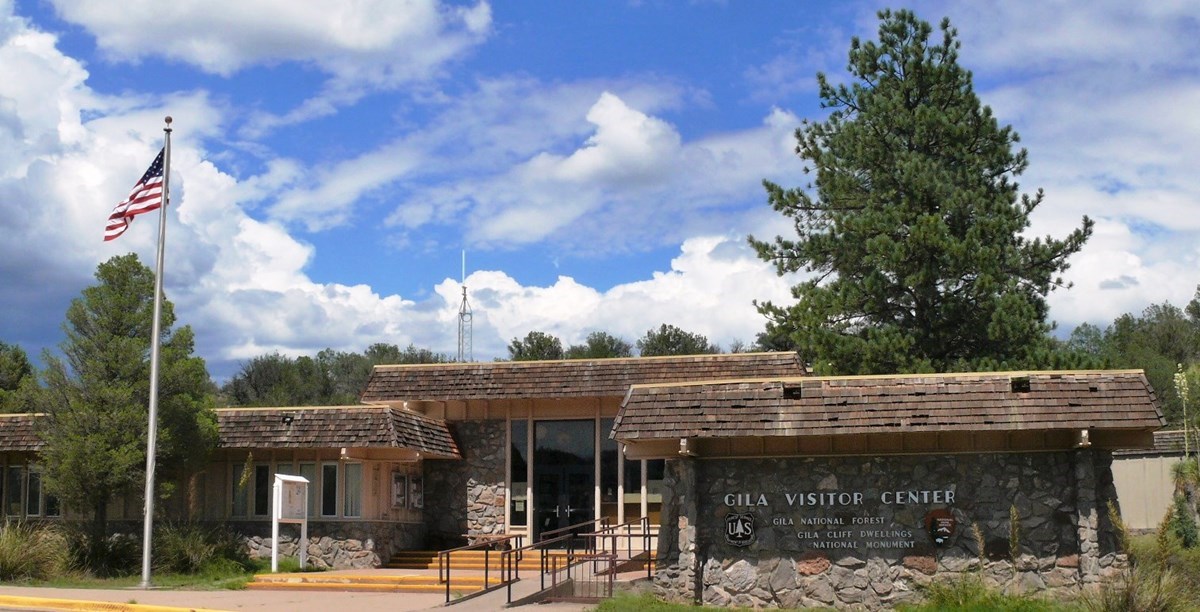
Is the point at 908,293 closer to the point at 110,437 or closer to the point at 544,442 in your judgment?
the point at 544,442

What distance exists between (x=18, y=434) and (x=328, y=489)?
22.6 feet

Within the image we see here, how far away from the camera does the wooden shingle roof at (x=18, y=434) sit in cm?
2603

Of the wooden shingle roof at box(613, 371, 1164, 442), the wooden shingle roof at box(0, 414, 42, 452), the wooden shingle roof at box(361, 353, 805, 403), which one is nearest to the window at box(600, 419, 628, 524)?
the wooden shingle roof at box(361, 353, 805, 403)

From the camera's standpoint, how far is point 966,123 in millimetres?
30906

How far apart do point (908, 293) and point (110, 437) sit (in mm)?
19332

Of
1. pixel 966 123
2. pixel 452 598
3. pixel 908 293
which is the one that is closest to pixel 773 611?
pixel 452 598

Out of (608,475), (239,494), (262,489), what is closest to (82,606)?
(262,489)

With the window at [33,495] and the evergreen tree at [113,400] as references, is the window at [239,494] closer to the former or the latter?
the evergreen tree at [113,400]

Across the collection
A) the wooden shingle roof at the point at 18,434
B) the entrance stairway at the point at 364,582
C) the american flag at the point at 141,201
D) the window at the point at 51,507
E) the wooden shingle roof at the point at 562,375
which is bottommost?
the entrance stairway at the point at 364,582

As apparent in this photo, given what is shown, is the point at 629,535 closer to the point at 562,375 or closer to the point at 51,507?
the point at 562,375

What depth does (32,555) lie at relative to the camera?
22531mm

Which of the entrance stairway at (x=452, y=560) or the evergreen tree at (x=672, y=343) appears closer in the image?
the entrance stairway at (x=452, y=560)

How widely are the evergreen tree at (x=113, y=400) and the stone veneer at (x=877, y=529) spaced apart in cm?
1170

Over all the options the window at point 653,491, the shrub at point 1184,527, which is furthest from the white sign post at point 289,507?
the shrub at point 1184,527
